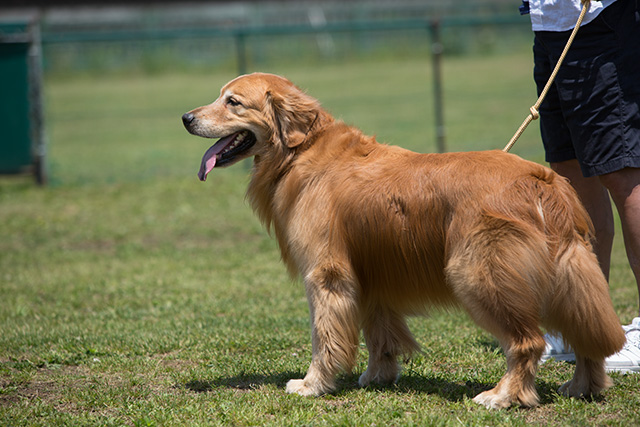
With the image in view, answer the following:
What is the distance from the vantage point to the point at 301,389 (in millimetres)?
4020

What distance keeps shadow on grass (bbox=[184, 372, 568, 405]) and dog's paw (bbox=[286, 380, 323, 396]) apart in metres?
0.14

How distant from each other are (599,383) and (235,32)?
9.66 m

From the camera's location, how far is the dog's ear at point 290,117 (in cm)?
420

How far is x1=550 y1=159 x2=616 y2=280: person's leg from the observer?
182 inches

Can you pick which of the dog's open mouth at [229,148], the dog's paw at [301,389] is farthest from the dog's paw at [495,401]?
the dog's open mouth at [229,148]

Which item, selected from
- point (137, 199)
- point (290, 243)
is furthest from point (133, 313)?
point (137, 199)

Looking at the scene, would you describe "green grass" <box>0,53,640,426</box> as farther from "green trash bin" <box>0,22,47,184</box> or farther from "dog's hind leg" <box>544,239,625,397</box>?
"green trash bin" <box>0,22,47,184</box>

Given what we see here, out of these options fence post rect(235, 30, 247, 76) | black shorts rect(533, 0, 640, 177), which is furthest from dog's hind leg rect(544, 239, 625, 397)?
fence post rect(235, 30, 247, 76)

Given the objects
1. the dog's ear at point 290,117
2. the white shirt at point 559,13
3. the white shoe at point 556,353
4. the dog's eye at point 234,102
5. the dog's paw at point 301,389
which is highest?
the white shirt at point 559,13

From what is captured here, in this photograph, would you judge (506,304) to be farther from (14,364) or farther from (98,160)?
(98,160)

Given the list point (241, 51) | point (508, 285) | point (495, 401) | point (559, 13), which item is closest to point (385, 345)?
point (495, 401)

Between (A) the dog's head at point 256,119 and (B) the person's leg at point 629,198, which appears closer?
(B) the person's leg at point 629,198

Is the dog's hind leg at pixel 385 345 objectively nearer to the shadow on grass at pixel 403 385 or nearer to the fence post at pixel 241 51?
the shadow on grass at pixel 403 385

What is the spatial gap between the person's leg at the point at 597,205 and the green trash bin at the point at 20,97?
31.7 feet
